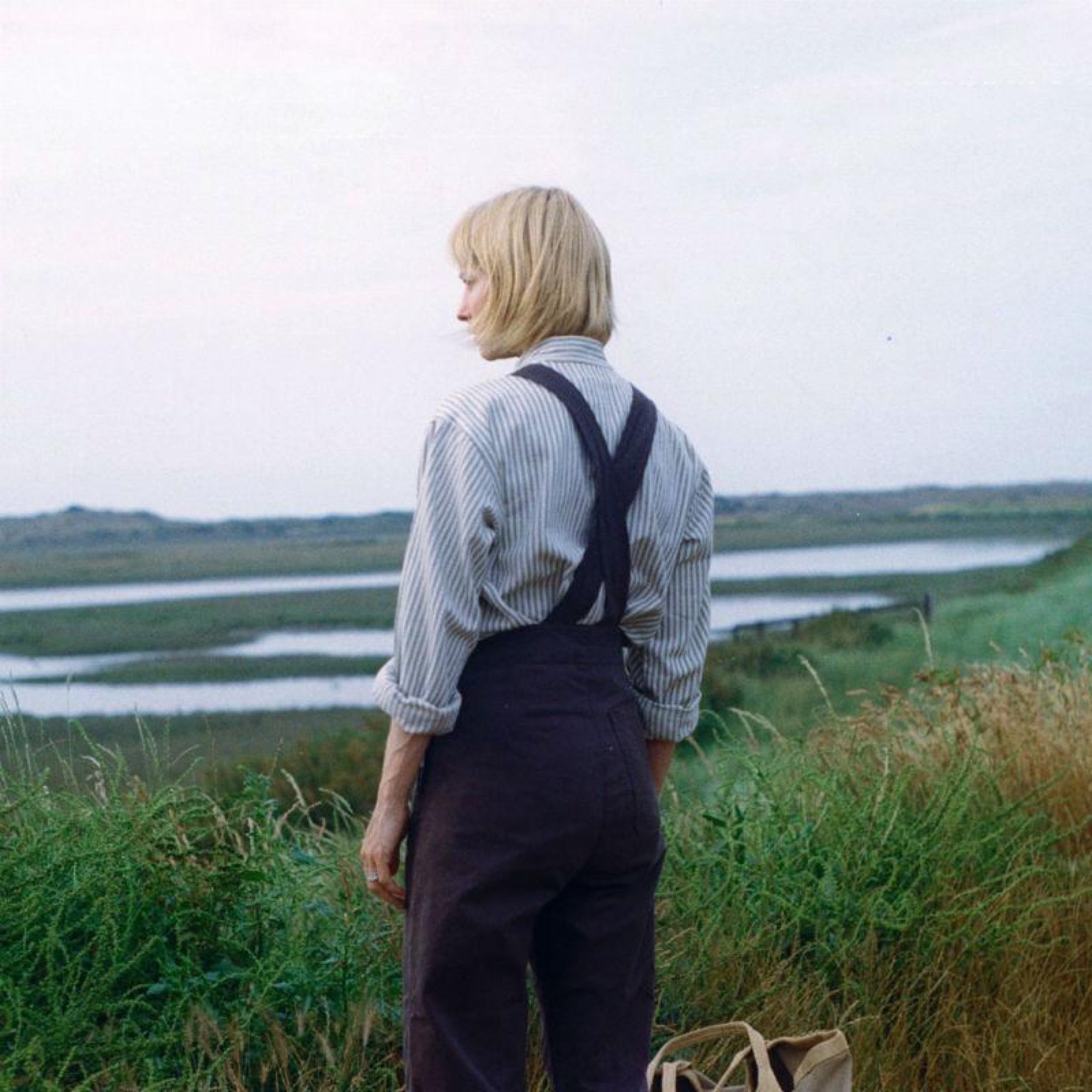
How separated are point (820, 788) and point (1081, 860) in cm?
92

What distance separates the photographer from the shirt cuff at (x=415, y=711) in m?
2.68

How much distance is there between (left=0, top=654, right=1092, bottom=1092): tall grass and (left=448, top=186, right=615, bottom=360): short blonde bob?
57.2 inches

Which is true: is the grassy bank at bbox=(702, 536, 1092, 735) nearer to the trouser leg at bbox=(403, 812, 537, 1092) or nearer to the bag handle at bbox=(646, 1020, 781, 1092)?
the bag handle at bbox=(646, 1020, 781, 1092)

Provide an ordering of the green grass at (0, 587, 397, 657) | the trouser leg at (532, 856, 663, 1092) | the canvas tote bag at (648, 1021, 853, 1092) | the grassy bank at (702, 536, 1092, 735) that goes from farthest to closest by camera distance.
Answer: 1. the green grass at (0, 587, 397, 657)
2. the grassy bank at (702, 536, 1092, 735)
3. the canvas tote bag at (648, 1021, 853, 1092)
4. the trouser leg at (532, 856, 663, 1092)

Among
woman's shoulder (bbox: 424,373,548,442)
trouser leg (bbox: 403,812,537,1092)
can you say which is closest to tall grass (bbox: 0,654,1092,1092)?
trouser leg (bbox: 403,812,537,1092)

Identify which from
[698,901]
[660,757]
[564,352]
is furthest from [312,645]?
[564,352]

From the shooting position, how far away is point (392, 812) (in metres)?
2.80

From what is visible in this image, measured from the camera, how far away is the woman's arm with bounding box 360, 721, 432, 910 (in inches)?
108

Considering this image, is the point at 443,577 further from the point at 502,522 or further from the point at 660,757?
the point at 660,757

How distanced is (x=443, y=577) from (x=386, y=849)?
0.52 metres

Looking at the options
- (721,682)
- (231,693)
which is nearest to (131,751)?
(231,693)

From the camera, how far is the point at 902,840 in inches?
183

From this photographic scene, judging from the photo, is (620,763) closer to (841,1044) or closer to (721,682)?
Result: (841,1044)

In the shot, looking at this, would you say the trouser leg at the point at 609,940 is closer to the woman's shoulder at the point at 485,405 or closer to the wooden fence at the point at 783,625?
the woman's shoulder at the point at 485,405
